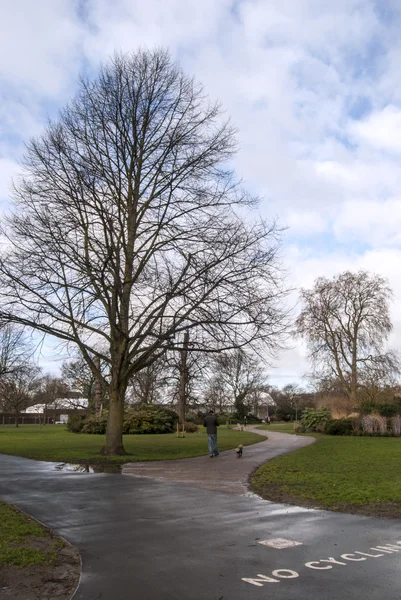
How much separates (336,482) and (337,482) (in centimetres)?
3

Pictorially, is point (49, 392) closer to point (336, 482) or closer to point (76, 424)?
point (76, 424)

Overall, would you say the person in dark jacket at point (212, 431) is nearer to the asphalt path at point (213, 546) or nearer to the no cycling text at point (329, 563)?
the asphalt path at point (213, 546)

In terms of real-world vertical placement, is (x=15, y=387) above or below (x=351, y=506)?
above

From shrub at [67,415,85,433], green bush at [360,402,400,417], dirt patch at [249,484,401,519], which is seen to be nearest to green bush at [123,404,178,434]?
shrub at [67,415,85,433]

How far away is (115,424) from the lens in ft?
66.2

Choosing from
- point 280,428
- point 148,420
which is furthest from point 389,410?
point 280,428

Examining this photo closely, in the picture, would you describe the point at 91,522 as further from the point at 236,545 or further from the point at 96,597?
Answer: the point at 96,597

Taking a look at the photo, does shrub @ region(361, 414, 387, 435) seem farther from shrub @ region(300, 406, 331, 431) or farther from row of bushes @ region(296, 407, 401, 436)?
shrub @ region(300, 406, 331, 431)

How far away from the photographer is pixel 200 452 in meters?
22.0

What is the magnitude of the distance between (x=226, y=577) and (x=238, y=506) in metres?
4.44

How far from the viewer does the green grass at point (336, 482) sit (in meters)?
10.1

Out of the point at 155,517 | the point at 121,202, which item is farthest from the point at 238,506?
the point at 121,202

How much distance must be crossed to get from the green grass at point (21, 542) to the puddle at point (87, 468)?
643cm

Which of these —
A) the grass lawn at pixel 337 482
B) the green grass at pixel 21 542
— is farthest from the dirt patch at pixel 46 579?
the grass lawn at pixel 337 482
